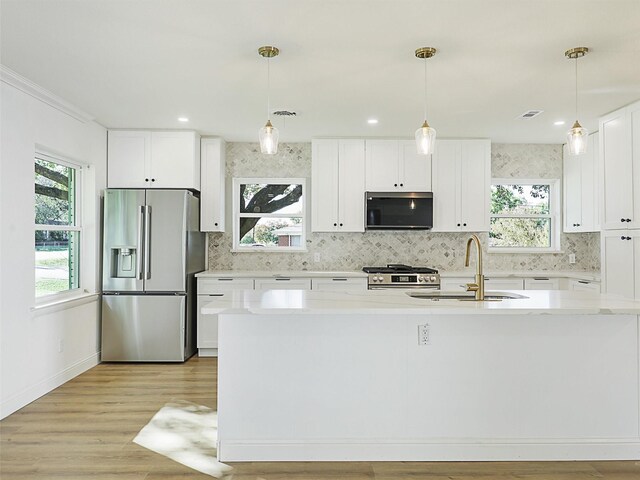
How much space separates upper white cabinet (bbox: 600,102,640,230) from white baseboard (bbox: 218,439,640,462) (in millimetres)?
2074

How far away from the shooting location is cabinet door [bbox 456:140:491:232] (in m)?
5.45

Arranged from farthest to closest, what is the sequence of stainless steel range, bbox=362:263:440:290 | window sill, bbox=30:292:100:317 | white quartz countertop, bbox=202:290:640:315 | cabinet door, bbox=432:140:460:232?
cabinet door, bbox=432:140:460:232 → stainless steel range, bbox=362:263:440:290 → window sill, bbox=30:292:100:317 → white quartz countertop, bbox=202:290:640:315

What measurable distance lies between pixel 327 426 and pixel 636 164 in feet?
10.7

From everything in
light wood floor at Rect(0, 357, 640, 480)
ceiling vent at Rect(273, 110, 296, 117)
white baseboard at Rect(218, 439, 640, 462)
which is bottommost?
light wood floor at Rect(0, 357, 640, 480)

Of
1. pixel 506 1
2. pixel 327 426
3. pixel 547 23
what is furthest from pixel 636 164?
pixel 327 426

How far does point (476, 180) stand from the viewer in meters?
5.45

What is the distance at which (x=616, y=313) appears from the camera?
2.48m

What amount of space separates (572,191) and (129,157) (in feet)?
16.1

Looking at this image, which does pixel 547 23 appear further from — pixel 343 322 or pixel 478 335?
pixel 343 322

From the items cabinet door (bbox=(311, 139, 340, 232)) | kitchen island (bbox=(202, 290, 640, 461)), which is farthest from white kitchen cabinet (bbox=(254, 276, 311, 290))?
kitchen island (bbox=(202, 290, 640, 461))

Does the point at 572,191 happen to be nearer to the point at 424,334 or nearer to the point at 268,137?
the point at 424,334

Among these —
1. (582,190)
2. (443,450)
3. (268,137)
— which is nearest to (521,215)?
(582,190)

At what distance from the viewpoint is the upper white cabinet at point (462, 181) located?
545 cm

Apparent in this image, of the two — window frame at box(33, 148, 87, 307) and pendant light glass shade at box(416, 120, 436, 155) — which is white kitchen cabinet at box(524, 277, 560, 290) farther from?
window frame at box(33, 148, 87, 307)
